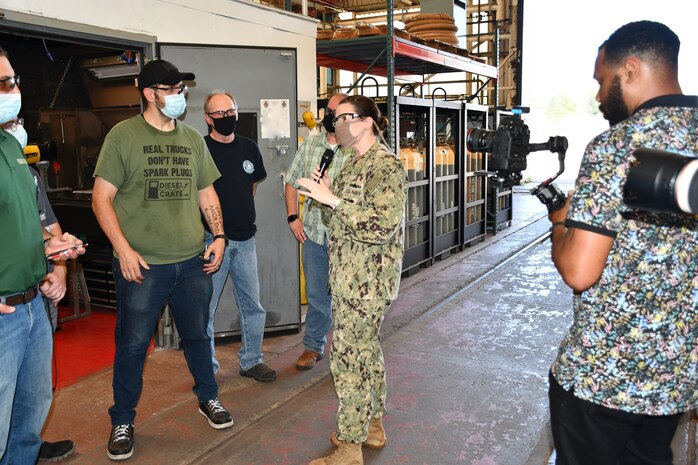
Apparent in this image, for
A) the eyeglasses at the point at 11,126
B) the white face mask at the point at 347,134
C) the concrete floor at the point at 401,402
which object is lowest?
the concrete floor at the point at 401,402

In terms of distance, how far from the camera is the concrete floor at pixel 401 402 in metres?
3.25

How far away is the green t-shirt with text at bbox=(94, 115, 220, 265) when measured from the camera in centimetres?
301

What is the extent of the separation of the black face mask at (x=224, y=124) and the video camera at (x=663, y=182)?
2963 millimetres

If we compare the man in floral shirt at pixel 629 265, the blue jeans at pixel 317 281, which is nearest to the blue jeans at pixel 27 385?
the man in floral shirt at pixel 629 265

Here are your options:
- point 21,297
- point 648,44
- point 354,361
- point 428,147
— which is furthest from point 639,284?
point 428,147

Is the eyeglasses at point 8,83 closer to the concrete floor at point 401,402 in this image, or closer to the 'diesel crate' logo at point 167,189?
the 'diesel crate' logo at point 167,189

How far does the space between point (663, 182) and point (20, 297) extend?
7.06 feet

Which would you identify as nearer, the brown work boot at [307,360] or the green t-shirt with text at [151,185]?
the green t-shirt with text at [151,185]

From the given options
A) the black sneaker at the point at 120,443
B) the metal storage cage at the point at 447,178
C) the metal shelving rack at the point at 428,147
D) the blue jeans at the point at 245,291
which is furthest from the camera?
the metal storage cage at the point at 447,178

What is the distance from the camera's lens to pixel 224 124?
12.7 ft

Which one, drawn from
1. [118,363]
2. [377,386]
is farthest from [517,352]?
[118,363]

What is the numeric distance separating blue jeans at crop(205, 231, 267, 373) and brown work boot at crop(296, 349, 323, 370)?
11.9 inches

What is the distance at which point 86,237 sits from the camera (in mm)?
6164

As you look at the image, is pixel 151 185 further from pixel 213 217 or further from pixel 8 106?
pixel 8 106
